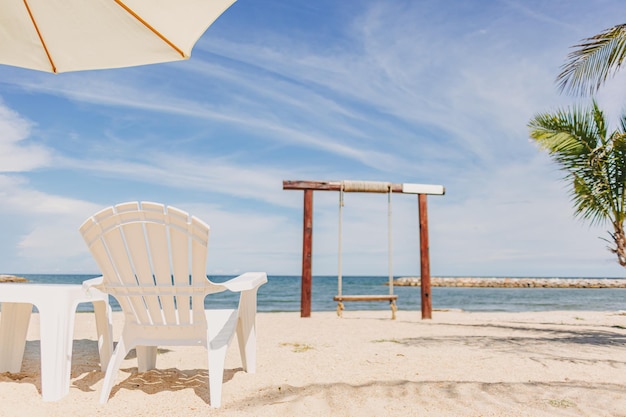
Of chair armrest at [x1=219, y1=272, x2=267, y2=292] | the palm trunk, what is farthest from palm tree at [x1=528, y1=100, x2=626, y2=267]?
chair armrest at [x1=219, y1=272, x2=267, y2=292]

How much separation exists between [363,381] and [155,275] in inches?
58.2

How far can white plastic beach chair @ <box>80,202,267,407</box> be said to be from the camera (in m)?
2.53

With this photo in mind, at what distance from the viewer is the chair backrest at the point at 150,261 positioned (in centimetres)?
254

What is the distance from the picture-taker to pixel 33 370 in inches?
127

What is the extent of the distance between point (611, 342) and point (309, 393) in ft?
12.7

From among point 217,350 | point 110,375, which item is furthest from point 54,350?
point 217,350

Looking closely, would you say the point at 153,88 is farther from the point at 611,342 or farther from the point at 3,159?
the point at 611,342

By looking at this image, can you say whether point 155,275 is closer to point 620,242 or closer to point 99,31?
point 99,31

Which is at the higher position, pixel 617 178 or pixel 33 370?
pixel 617 178

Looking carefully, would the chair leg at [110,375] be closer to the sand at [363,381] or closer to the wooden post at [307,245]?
the sand at [363,381]

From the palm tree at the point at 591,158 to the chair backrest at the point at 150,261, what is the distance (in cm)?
590

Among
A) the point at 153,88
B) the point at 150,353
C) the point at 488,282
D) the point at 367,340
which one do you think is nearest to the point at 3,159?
the point at 153,88

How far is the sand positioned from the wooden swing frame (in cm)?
263

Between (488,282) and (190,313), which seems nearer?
(190,313)
